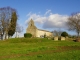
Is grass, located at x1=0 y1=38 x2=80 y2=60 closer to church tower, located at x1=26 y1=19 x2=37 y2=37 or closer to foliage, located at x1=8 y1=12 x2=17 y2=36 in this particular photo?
foliage, located at x1=8 y1=12 x2=17 y2=36

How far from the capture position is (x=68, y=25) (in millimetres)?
99125

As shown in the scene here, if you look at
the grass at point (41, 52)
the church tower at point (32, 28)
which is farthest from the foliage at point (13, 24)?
the grass at point (41, 52)

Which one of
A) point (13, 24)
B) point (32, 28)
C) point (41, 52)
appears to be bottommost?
point (41, 52)

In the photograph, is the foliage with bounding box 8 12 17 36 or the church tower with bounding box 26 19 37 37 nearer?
the foliage with bounding box 8 12 17 36

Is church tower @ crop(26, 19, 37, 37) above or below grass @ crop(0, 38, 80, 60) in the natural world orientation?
above

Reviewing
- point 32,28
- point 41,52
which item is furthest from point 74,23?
point 41,52

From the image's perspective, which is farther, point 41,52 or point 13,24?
point 13,24

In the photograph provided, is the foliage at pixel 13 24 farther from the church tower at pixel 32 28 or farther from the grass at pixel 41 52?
the grass at pixel 41 52

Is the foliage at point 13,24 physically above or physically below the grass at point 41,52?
above

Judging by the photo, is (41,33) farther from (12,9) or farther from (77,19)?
(12,9)

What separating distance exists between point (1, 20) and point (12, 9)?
23.4 ft

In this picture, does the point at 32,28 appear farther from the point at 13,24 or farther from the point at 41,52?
the point at 41,52

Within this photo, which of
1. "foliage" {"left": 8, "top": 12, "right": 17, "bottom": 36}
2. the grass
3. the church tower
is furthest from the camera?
the church tower

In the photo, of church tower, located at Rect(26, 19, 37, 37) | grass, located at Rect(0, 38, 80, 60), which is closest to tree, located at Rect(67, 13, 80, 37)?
church tower, located at Rect(26, 19, 37, 37)
